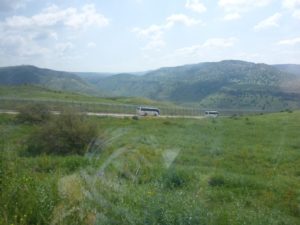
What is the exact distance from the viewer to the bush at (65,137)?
19.6 metres

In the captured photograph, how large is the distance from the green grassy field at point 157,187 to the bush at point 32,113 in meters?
9.33

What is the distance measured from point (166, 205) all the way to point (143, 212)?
1.06ft

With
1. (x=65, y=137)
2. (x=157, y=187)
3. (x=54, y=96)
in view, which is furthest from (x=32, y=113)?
(x=54, y=96)

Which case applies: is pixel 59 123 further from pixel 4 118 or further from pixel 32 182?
pixel 4 118

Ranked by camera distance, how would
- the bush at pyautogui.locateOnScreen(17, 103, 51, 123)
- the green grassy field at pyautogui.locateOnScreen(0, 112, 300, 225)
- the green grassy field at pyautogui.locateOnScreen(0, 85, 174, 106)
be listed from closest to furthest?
the green grassy field at pyautogui.locateOnScreen(0, 112, 300, 225), the bush at pyautogui.locateOnScreen(17, 103, 51, 123), the green grassy field at pyautogui.locateOnScreen(0, 85, 174, 106)

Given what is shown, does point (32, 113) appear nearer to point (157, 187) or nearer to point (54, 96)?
point (157, 187)

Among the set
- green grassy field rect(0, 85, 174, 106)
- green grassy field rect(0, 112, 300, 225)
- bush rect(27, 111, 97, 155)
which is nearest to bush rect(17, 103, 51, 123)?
green grassy field rect(0, 112, 300, 225)

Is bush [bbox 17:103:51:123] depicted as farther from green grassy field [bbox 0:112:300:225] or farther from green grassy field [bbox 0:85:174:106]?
green grassy field [bbox 0:85:174:106]

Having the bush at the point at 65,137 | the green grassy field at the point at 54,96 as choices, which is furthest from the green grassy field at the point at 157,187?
the green grassy field at the point at 54,96

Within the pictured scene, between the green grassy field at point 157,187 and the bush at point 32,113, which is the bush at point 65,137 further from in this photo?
the bush at point 32,113

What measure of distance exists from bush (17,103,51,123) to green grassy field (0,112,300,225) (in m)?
9.33

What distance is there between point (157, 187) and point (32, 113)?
1065 inches

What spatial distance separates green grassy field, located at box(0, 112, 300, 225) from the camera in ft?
18.4

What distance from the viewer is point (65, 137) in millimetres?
19812
